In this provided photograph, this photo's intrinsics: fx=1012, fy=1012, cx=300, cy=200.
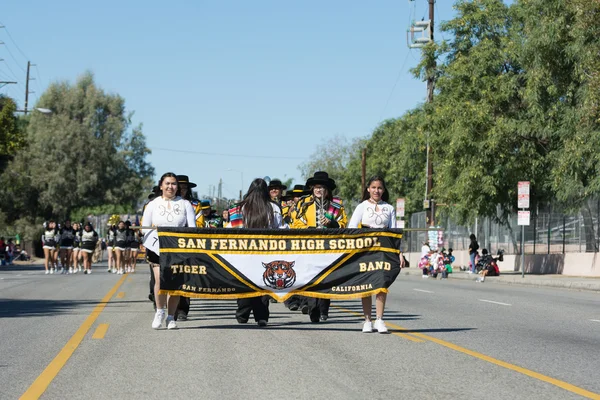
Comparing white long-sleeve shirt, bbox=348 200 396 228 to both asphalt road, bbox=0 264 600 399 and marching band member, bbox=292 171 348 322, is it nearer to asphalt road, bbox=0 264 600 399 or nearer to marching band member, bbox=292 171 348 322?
marching band member, bbox=292 171 348 322

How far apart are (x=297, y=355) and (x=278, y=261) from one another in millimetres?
3040

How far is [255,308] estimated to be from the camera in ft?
44.0

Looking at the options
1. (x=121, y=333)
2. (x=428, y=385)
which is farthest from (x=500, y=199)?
(x=428, y=385)

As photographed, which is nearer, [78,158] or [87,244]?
[87,244]

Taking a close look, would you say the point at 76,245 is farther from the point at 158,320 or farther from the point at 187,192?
the point at 158,320

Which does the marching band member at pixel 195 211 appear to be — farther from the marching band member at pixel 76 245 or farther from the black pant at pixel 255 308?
the marching band member at pixel 76 245

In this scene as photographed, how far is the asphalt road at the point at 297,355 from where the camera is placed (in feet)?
26.9

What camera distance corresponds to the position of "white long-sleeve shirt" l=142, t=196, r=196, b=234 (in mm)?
13109

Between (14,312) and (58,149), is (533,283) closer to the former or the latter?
(14,312)

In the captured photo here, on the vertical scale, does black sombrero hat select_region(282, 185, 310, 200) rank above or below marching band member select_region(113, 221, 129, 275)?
above

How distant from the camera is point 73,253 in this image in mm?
38031

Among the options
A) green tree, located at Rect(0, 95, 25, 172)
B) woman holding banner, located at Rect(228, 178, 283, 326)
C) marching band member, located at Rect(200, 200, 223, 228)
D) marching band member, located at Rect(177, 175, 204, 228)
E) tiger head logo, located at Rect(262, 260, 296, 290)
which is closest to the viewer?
tiger head logo, located at Rect(262, 260, 296, 290)

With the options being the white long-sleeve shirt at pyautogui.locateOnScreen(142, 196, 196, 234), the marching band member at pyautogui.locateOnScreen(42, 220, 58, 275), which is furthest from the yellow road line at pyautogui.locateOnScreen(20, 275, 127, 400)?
the marching band member at pyautogui.locateOnScreen(42, 220, 58, 275)

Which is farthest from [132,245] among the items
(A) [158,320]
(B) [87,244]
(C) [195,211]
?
(A) [158,320]
